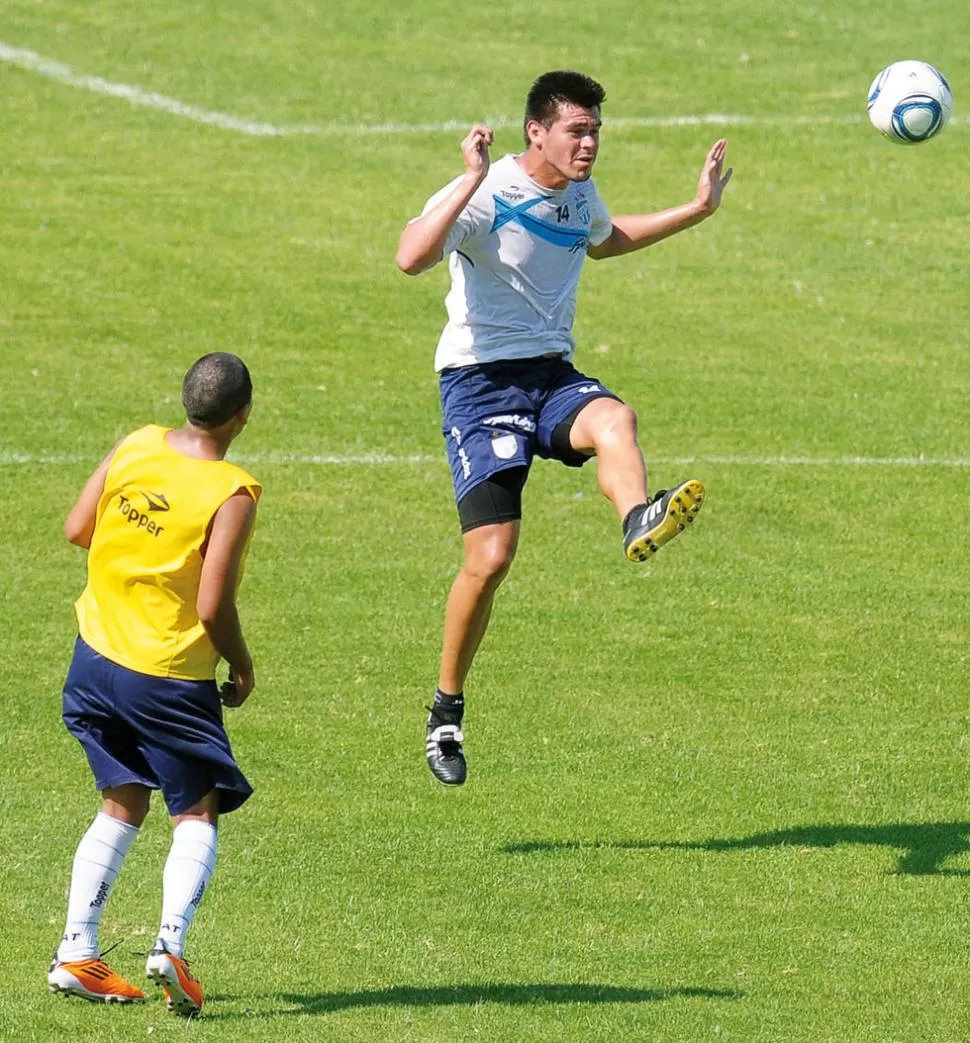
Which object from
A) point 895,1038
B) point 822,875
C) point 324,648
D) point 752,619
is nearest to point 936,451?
point 752,619

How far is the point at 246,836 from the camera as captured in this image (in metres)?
9.48

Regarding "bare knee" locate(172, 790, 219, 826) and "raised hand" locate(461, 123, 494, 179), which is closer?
"bare knee" locate(172, 790, 219, 826)

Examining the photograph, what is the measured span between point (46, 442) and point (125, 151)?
7920 mm

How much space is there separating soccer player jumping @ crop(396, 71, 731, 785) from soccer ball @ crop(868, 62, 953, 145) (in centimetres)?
288

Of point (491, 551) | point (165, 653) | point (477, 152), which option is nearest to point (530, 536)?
point (491, 551)


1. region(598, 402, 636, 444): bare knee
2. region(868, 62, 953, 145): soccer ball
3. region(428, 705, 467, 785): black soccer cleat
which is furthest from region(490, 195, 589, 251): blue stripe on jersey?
region(868, 62, 953, 145): soccer ball

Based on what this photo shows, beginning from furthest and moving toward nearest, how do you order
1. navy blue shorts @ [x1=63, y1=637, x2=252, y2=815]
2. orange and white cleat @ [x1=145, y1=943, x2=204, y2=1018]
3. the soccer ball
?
the soccer ball
navy blue shorts @ [x1=63, y1=637, x2=252, y2=815]
orange and white cleat @ [x1=145, y1=943, x2=204, y2=1018]

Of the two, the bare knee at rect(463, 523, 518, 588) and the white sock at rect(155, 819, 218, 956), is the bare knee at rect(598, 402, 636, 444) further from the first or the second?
the white sock at rect(155, 819, 218, 956)

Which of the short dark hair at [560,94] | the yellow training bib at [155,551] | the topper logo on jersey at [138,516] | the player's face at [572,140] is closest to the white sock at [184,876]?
the yellow training bib at [155,551]

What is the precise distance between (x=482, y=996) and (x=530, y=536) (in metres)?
6.41

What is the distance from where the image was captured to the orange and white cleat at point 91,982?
7.40 metres

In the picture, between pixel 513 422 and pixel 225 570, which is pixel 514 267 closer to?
pixel 513 422

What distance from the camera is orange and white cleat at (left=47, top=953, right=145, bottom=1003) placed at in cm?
740

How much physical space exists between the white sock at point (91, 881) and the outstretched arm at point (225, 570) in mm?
799
